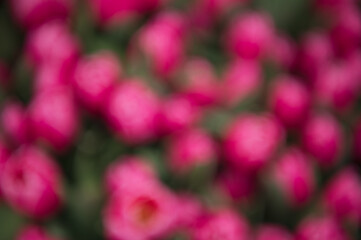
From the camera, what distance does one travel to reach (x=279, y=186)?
24.3 inches

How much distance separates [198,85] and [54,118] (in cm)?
15

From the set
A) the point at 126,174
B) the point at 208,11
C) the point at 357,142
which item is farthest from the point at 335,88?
the point at 126,174

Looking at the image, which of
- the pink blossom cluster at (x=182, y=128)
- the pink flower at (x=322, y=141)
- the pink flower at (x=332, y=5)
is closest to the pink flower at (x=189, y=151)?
the pink blossom cluster at (x=182, y=128)

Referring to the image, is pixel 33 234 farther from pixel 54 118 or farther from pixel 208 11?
pixel 208 11

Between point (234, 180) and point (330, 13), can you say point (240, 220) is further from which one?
point (330, 13)

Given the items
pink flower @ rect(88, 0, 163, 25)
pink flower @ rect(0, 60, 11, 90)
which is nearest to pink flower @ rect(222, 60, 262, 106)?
pink flower @ rect(88, 0, 163, 25)

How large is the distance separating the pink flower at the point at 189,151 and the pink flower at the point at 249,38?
13 centimetres

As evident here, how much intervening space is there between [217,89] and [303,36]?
17cm

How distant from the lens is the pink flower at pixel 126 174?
55 centimetres

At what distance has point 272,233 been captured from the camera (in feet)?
2.02

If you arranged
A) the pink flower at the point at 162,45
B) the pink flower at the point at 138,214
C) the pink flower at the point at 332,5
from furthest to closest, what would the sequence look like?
the pink flower at the point at 332,5, the pink flower at the point at 162,45, the pink flower at the point at 138,214

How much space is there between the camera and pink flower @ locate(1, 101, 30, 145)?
60 cm

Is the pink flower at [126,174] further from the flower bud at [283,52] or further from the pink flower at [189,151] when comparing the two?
the flower bud at [283,52]

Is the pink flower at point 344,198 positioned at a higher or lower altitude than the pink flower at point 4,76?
lower
